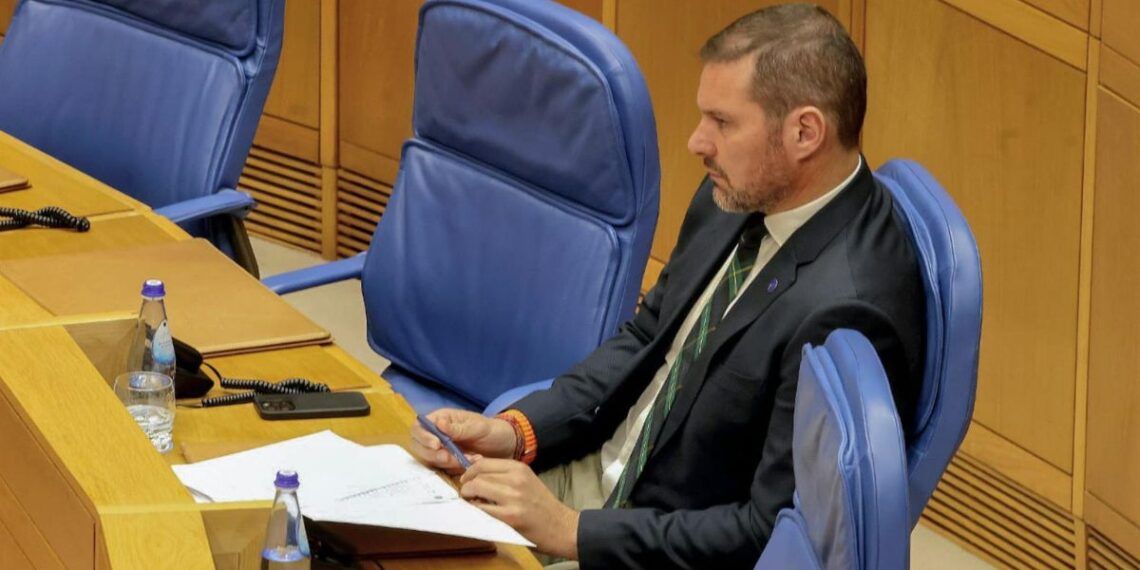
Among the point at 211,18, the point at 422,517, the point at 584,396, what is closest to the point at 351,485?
the point at 422,517

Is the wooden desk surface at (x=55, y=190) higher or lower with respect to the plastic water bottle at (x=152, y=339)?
lower

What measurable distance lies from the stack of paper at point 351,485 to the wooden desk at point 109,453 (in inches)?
1.7

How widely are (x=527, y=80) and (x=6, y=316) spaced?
0.86 metres

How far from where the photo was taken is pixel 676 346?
2.53 meters

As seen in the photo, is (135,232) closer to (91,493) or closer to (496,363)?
(496,363)

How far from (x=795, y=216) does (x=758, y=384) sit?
0.76ft

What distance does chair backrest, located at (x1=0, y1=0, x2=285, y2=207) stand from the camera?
11.3ft

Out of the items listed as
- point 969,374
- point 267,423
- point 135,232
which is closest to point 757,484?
point 969,374

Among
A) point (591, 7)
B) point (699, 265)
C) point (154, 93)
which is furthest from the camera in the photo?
point (591, 7)

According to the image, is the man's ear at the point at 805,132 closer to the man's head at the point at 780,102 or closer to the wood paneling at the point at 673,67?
the man's head at the point at 780,102

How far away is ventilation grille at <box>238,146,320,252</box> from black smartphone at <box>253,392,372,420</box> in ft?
9.16

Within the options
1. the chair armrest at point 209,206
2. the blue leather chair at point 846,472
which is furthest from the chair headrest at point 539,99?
the blue leather chair at point 846,472

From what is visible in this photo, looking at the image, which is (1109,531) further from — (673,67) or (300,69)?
(300,69)

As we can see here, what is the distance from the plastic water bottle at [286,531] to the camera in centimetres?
184
